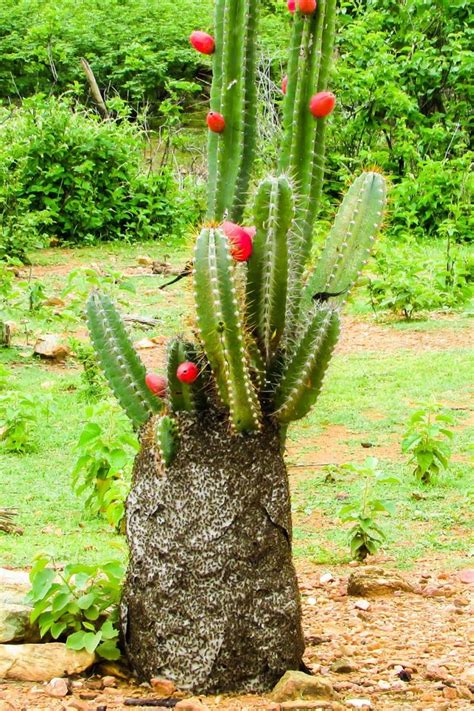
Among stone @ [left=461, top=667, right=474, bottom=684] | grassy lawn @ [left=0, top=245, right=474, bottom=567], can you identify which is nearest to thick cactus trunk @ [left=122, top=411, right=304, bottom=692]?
grassy lawn @ [left=0, top=245, right=474, bottom=567]

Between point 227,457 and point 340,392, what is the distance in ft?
16.8

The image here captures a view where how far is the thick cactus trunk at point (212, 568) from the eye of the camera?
365 centimetres

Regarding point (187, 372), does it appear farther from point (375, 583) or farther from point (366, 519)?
point (366, 519)

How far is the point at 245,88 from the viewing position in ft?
13.5

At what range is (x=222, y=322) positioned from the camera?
3471mm

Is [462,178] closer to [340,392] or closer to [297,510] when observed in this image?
[340,392]

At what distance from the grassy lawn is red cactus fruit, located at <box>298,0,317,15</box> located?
1.08 m

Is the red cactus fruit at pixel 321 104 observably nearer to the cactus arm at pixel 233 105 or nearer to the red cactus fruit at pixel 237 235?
the cactus arm at pixel 233 105

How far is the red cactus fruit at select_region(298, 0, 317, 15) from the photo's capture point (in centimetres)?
401

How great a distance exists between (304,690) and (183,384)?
100 cm

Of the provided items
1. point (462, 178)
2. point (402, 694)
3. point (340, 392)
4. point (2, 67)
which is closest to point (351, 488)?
point (340, 392)

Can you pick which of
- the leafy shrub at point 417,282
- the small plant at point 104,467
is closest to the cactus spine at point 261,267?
the small plant at point 104,467

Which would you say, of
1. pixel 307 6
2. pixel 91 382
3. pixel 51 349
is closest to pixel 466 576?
pixel 307 6

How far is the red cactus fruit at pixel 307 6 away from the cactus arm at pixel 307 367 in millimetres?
1075
